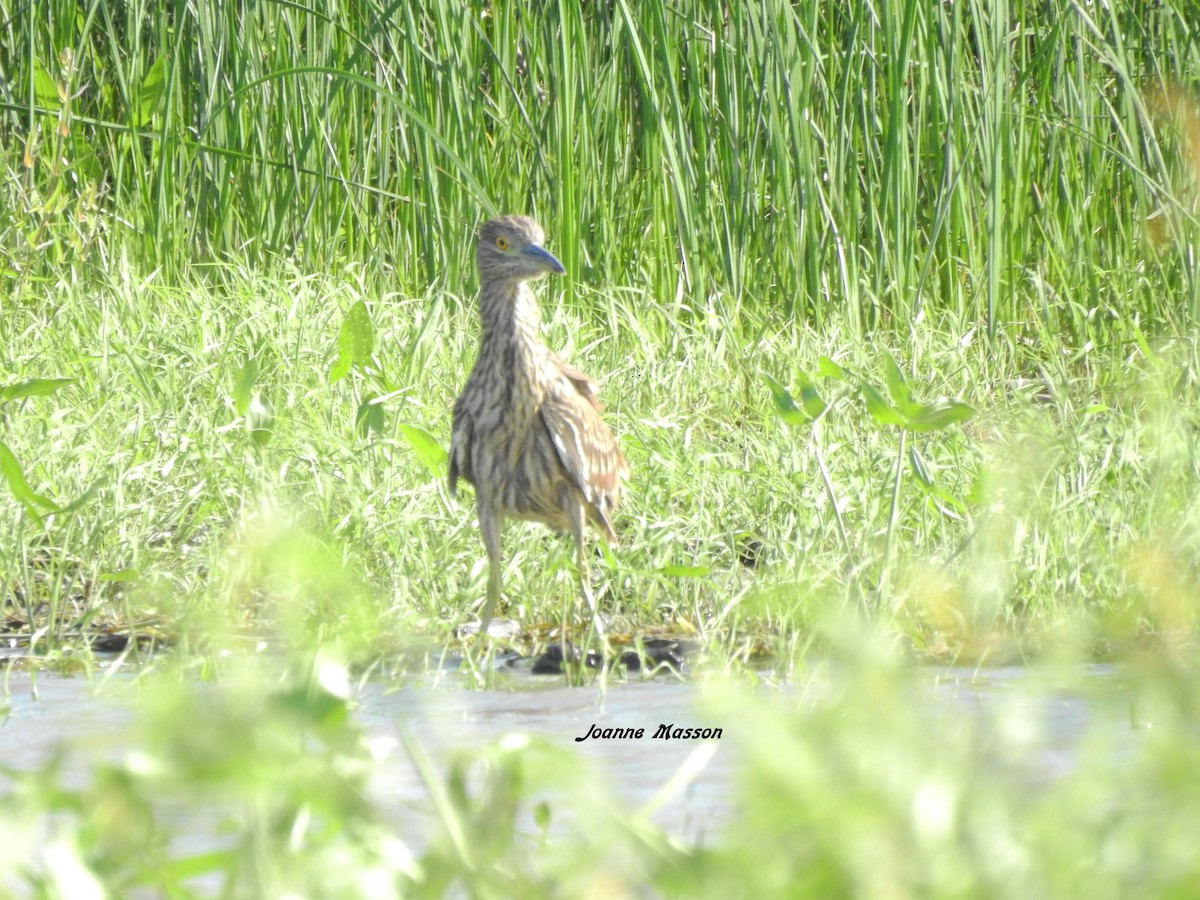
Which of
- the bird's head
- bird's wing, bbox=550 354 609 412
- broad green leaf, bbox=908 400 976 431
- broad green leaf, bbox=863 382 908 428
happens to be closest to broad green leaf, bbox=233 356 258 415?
the bird's head

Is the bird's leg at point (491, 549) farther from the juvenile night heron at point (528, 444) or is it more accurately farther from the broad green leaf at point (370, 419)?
the broad green leaf at point (370, 419)

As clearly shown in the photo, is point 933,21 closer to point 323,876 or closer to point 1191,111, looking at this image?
point 1191,111

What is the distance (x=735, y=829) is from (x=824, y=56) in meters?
6.90

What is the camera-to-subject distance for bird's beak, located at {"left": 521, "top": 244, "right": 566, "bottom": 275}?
17.3ft

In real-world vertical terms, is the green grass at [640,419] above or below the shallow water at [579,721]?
above

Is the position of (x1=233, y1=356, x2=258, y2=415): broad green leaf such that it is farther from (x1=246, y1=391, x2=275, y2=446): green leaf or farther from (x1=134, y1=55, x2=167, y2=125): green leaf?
(x1=134, y1=55, x2=167, y2=125): green leaf

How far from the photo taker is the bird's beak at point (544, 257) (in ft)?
17.3

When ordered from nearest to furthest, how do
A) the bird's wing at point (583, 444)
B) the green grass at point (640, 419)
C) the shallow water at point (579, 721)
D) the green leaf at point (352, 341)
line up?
the green grass at point (640, 419) < the shallow water at point (579, 721) < the bird's wing at point (583, 444) < the green leaf at point (352, 341)

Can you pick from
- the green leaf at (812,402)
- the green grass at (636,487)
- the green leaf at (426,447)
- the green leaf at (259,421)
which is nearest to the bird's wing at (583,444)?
the green grass at (636,487)

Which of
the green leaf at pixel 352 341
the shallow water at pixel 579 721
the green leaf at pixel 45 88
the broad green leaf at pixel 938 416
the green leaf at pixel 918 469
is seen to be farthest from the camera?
the green leaf at pixel 45 88

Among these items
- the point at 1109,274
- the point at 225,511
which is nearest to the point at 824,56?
the point at 1109,274

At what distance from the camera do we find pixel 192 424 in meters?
5.94

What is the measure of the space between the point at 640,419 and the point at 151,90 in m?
3.22
